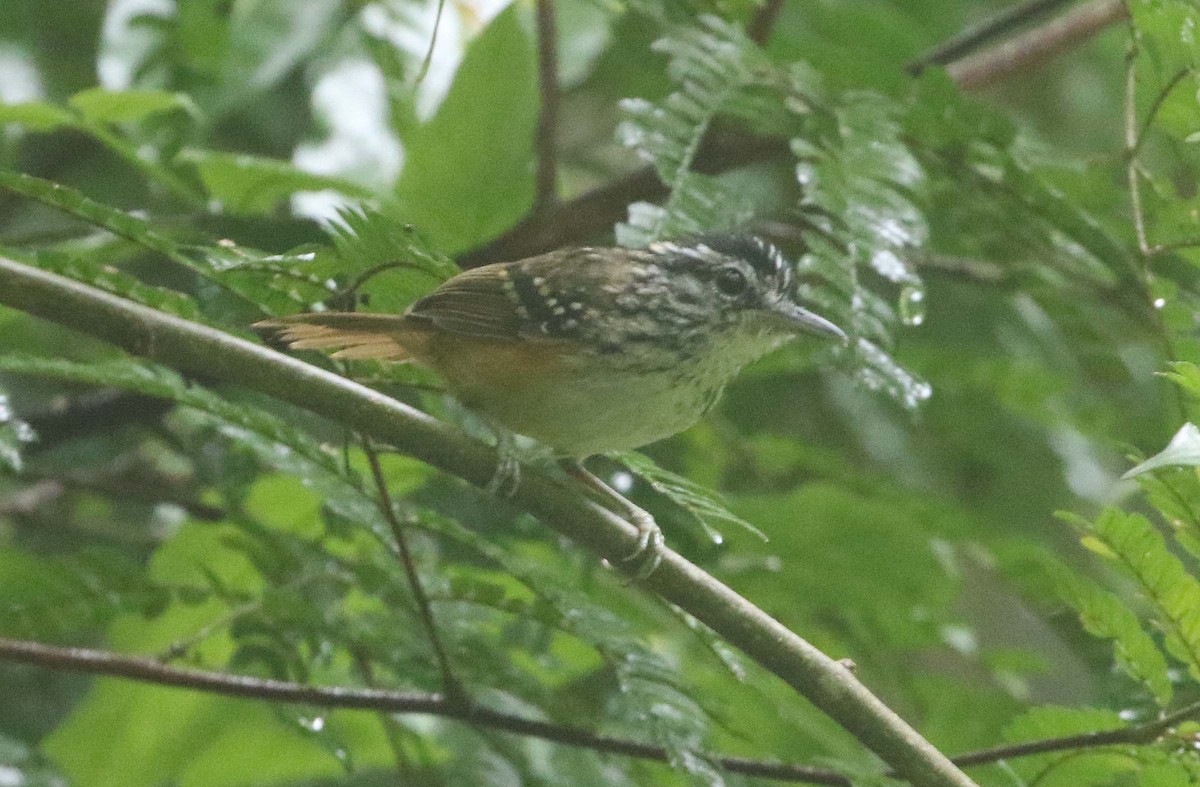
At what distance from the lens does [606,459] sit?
3268 mm

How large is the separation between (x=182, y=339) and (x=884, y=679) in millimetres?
2469

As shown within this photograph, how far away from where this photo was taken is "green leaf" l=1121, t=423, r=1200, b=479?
5.20 feet

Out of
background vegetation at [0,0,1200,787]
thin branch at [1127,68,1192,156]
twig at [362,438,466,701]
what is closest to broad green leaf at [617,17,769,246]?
background vegetation at [0,0,1200,787]

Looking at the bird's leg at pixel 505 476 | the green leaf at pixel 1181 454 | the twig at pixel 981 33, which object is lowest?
the bird's leg at pixel 505 476

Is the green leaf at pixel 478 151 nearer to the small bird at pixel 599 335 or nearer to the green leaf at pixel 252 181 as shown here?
the green leaf at pixel 252 181

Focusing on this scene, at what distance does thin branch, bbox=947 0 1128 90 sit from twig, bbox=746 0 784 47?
0.78m

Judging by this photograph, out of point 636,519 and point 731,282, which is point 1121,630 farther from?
point 731,282

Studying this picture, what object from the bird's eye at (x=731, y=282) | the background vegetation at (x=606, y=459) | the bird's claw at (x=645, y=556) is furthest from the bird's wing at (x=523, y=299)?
the bird's claw at (x=645, y=556)

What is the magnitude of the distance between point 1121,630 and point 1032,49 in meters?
2.50

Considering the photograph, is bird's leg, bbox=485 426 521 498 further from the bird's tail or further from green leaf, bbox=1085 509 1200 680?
green leaf, bbox=1085 509 1200 680

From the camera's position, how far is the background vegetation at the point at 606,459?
2426 millimetres

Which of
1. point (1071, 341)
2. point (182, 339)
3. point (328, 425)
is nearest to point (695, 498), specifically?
point (182, 339)

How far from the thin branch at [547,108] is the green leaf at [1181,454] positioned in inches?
85.6

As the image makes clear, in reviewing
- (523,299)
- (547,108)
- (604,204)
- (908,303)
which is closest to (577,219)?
(604,204)
